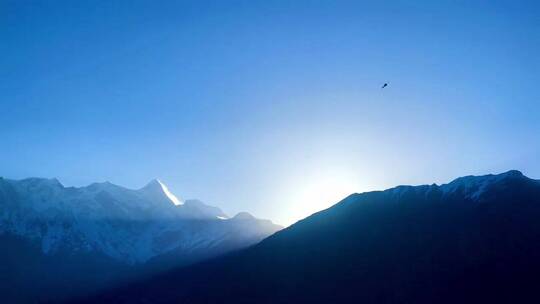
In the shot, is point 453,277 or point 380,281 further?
point 380,281

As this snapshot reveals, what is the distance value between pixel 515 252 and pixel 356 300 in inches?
2187

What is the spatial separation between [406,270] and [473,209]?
39.9 metres

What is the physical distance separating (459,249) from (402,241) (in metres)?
23.4

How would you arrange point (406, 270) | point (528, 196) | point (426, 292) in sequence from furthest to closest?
point (528, 196)
point (406, 270)
point (426, 292)

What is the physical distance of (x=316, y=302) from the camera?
17988 cm

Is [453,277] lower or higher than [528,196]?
lower

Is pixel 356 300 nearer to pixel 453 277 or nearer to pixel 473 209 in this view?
pixel 453 277

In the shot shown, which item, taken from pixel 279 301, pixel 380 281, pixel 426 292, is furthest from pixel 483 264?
pixel 279 301

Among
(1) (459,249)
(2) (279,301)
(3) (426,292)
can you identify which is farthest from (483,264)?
(2) (279,301)

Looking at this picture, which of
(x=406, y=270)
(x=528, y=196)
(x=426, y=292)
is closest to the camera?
(x=426, y=292)

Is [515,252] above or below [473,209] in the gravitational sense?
below

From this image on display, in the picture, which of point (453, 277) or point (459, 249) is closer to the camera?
point (453, 277)

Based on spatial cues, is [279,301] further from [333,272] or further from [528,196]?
[528,196]

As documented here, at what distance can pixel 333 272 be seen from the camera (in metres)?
198
